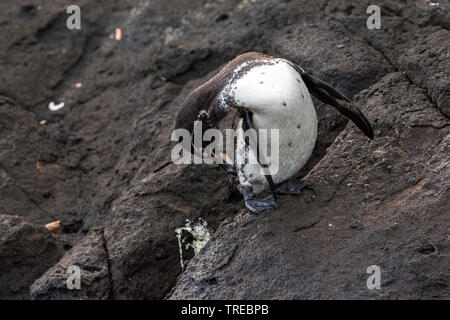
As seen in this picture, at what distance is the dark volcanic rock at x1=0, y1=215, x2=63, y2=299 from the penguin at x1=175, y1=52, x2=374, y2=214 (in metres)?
1.56

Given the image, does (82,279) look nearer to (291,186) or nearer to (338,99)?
(291,186)

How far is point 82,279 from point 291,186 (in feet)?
4.94

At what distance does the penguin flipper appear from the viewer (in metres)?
3.95

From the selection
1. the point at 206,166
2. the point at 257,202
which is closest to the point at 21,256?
the point at 206,166

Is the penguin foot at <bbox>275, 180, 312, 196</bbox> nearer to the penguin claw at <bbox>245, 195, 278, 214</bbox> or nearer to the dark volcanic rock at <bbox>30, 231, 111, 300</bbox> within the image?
the penguin claw at <bbox>245, 195, 278, 214</bbox>

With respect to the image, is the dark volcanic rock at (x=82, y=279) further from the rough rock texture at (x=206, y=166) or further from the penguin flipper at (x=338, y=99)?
the penguin flipper at (x=338, y=99)

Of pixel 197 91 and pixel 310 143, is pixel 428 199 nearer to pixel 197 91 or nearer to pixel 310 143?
pixel 310 143

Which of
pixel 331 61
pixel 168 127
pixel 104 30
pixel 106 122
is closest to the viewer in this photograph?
pixel 331 61

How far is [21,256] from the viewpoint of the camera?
4891 millimetres

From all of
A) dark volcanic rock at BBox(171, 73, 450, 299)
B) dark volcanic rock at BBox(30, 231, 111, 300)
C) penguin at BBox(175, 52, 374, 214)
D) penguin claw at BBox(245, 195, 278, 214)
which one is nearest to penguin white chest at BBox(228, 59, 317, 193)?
penguin at BBox(175, 52, 374, 214)

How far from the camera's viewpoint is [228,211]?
15.5ft

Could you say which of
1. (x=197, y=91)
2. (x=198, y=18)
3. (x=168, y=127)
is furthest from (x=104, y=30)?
(x=197, y=91)

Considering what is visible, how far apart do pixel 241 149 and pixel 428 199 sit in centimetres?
112

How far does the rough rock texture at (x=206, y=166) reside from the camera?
11.7ft
